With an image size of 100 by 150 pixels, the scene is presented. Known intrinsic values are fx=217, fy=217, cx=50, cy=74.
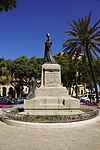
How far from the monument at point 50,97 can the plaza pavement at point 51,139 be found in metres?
3.74

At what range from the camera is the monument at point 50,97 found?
15.3 metres

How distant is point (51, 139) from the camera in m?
9.18

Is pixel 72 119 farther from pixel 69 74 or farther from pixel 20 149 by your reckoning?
pixel 69 74

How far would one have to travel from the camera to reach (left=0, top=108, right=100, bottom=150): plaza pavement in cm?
797

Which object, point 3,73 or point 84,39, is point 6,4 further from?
point 3,73

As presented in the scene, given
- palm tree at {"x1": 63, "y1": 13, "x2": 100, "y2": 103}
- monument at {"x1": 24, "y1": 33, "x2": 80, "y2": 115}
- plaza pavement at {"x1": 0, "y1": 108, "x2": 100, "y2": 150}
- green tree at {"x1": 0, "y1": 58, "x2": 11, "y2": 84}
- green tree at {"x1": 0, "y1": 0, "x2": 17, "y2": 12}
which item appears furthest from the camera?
green tree at {"x1": 0, "y1": 58, "x2": 11, "y2": 84}

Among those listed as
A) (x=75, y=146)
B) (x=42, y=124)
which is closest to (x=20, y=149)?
(x=75, y=146)

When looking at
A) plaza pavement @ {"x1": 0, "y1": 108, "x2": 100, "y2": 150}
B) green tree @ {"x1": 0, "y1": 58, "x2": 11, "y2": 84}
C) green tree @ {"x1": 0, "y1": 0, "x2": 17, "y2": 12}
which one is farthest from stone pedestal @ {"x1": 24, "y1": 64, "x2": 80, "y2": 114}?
green tree @ {"x1": 0, "y1": 58, "x2": 11, "y2": 84}

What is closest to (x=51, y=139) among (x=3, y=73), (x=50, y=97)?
(x=50, y=97)

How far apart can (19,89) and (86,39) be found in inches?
1323

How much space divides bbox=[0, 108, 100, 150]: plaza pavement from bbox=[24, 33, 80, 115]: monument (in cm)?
374

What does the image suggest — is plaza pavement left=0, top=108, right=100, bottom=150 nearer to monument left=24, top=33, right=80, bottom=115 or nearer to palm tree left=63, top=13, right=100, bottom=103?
monument left=24, top=33, right=80, bottom=115

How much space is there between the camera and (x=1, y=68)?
135 feet

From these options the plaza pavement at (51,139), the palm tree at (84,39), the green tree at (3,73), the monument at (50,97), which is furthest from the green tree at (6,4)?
the green tree at (3,73)
